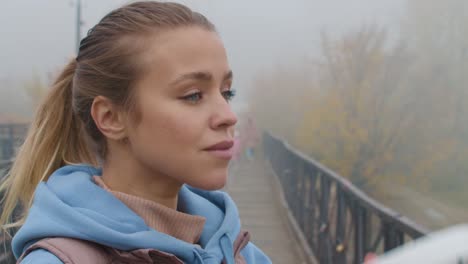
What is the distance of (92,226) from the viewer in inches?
35.8

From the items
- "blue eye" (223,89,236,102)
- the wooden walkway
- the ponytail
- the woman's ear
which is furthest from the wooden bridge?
"blue eye" (223,89,236,102)

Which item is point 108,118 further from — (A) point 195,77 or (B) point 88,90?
(A) point 195,77

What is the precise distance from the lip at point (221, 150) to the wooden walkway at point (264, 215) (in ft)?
7.44

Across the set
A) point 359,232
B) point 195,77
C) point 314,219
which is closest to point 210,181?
point 195,77

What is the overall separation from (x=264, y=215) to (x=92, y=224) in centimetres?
803

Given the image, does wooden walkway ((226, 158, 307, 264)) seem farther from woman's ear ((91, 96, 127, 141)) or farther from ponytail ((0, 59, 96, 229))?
woman's ear ((91, 96, 127, 141))

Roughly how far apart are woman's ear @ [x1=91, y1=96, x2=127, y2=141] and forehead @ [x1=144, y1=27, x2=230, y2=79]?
0.38ft

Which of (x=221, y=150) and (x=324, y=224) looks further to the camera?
(x=324, y=224)

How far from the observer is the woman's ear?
3.51 feet

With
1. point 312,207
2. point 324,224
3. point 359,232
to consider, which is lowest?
point 312,207

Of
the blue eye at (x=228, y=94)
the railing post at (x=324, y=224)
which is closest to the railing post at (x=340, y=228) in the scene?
the railing post at (x=324, y=224)

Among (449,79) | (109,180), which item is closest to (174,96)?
(109,180)

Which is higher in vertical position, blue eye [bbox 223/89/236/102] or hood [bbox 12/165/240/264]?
blue eye [bbox 223/89/236/102]

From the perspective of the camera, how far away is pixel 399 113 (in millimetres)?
30281
